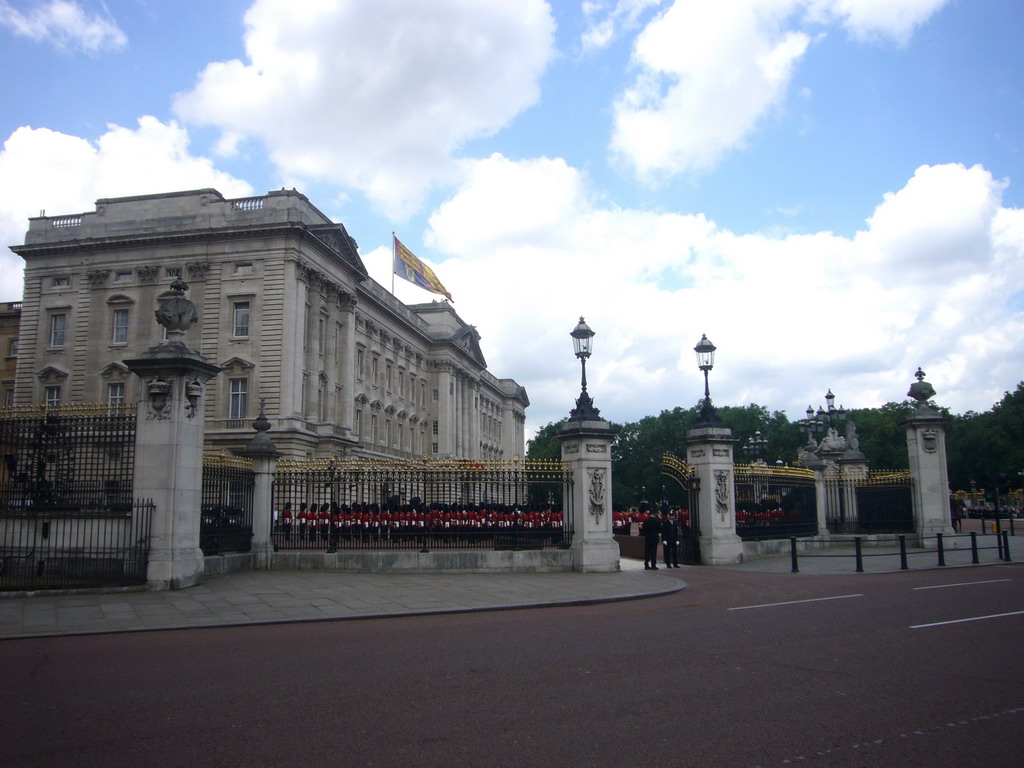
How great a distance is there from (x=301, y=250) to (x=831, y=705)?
49.4m

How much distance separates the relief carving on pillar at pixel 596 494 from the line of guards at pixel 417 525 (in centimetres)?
87

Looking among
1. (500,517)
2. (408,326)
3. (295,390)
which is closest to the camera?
(500,517)

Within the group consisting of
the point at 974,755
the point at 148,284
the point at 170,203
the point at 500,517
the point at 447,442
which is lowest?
the point at 974,755

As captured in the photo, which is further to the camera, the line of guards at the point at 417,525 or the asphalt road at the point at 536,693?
the line of guards at the point at 417,525

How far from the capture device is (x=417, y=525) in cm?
1928

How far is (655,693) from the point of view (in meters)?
7.13

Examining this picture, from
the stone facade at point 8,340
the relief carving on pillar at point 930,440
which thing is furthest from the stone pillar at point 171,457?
the stone facade at point 8,340

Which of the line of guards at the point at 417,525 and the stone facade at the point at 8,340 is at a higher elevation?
the stone facade at the point at 8,340

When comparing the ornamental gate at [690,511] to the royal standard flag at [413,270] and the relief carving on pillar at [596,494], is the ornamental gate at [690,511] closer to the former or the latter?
the relief carving on pillar at [596,494]

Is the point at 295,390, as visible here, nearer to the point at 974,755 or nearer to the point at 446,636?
the point at 446,636

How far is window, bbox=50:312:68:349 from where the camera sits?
54031 millimetres

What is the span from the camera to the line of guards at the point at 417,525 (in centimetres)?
1916

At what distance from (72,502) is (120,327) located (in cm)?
4071

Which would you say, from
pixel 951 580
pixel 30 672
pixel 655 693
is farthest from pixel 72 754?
pixel 951 580
